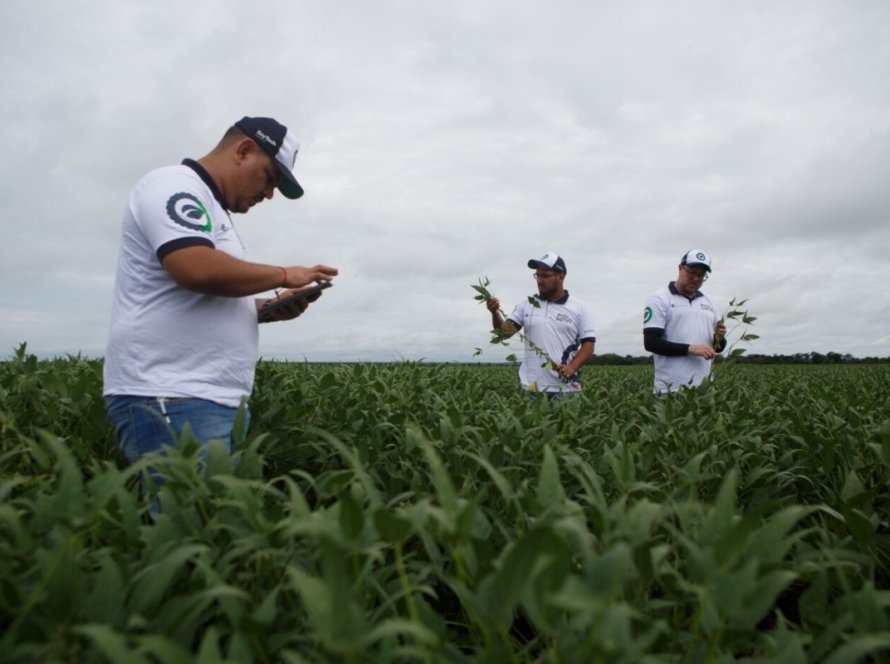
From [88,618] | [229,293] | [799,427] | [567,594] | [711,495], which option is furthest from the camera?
[799,427]

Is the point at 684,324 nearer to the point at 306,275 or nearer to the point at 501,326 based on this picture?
the point at 501,326

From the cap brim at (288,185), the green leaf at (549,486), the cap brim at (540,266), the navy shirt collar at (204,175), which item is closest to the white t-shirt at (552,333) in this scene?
the cap brim at (540,266)

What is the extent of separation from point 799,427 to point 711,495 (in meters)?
1.39

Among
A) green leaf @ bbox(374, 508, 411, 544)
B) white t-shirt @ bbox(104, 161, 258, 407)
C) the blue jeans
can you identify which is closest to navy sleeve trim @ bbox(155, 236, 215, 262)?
white t-shirt @ bbox(104, 161, 258, 407)

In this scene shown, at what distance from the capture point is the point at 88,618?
122 centimetres

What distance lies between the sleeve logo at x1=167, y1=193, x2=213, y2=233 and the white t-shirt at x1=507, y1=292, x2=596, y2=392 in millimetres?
3826

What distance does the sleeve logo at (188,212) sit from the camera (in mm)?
2332

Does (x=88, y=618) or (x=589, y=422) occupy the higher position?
(x=589, y=422)

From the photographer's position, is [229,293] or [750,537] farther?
[229,293]

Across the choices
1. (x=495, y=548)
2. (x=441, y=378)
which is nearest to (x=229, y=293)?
(x=495, y=548)

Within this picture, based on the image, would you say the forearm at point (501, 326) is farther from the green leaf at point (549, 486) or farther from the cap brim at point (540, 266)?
the green leaf at point (549, 486)

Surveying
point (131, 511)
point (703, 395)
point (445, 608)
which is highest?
point (703, 395)

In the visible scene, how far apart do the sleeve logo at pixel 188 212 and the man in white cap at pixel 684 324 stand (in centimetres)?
448

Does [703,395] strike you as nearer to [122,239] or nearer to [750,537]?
[750,537]
